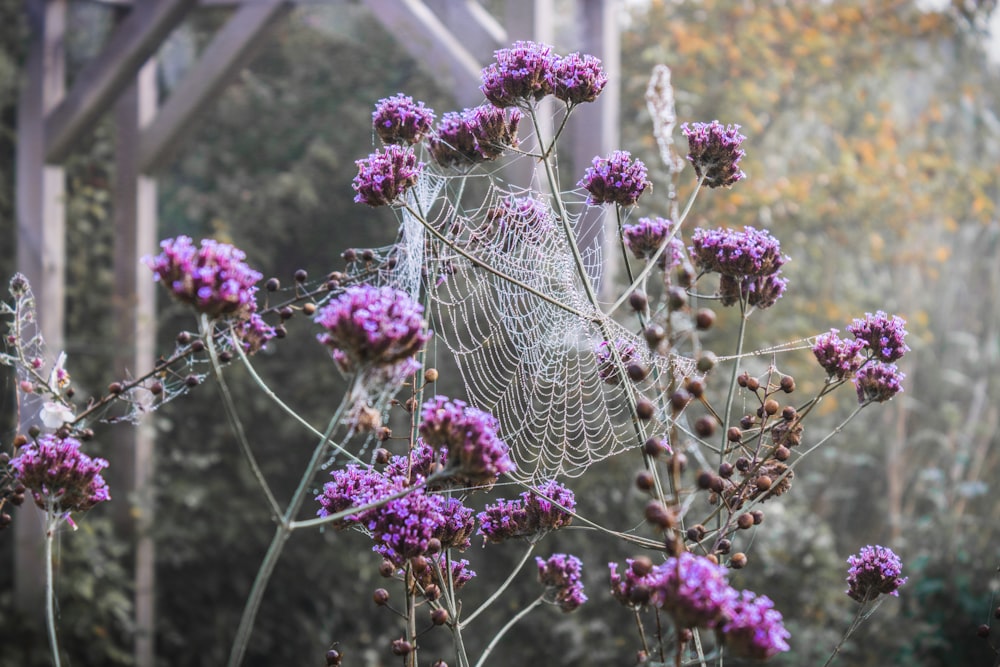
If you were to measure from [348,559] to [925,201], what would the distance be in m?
2.94

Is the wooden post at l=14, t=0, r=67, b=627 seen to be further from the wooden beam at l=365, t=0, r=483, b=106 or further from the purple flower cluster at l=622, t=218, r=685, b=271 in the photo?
the purple flower cluster at l=622, t=218, r=685, b=271

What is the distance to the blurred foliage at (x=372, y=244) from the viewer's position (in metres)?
3.24

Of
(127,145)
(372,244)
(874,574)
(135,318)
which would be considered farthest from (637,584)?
(127,145)

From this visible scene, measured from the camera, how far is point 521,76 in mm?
1071

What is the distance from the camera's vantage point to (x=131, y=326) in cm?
355

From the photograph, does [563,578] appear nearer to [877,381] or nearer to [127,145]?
[877,381]

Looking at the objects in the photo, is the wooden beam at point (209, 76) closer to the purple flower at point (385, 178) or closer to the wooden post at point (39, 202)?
the wooden post at point (39, 202)

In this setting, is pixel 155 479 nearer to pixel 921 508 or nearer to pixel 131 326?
pixel 131 326

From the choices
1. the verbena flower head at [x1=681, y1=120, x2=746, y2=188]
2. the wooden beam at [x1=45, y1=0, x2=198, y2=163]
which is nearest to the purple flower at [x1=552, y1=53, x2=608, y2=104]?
the verbena flower head at [x1=681, y1=120, x2=746, y2=188]

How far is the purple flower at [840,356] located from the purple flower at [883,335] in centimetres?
2

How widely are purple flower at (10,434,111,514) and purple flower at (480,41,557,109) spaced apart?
592mm

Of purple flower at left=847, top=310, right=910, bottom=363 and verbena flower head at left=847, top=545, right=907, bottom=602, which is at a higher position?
purple flower at left=847, top=310, right=910, bottom=363

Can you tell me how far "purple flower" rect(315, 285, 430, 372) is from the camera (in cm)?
70

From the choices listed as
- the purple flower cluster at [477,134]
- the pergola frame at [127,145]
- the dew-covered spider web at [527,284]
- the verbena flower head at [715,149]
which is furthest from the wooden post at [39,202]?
the verbena flower head at [715,149]
